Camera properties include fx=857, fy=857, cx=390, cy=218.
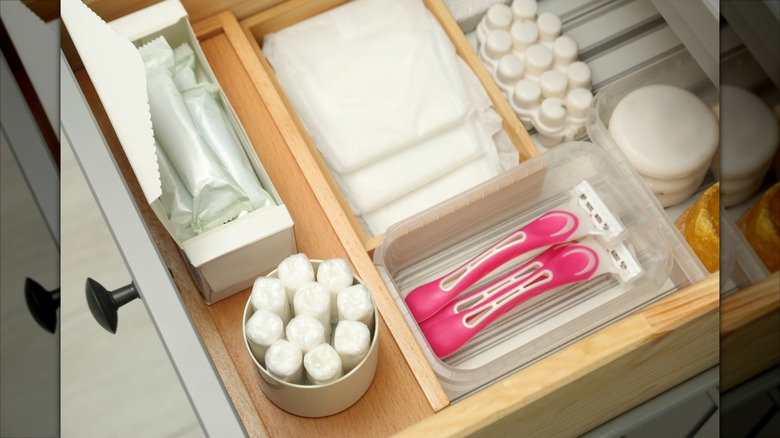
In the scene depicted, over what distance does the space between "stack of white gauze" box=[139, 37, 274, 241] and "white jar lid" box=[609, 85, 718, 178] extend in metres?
0.52

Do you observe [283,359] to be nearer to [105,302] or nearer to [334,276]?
[334,276]

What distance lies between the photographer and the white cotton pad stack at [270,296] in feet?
2.67

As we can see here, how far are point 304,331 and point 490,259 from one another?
15.0 inches

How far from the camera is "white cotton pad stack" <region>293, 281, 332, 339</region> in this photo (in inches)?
31.8

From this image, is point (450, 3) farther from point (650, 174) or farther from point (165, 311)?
point (165, 311)

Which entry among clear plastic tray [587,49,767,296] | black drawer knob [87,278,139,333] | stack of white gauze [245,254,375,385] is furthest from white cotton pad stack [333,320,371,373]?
clear plastic tray [587,49,767,296]

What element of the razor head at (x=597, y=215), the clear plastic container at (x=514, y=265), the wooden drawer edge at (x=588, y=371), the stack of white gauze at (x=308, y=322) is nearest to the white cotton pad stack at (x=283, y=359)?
the stack of white gauze at (x=308, y=322)

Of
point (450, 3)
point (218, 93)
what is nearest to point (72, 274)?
point (218, 93)

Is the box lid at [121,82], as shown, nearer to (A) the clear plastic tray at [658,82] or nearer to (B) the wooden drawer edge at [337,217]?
(B) the wooden drawer edge at [337,217]

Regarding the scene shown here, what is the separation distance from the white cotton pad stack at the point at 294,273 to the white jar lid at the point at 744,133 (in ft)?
1.49

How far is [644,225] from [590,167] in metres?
0.12

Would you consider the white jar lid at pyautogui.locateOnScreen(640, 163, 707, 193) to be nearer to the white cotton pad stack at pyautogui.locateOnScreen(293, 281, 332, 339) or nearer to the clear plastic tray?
the clear plastic tray

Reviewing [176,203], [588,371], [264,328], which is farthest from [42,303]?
[588,371]

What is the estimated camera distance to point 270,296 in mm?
816
